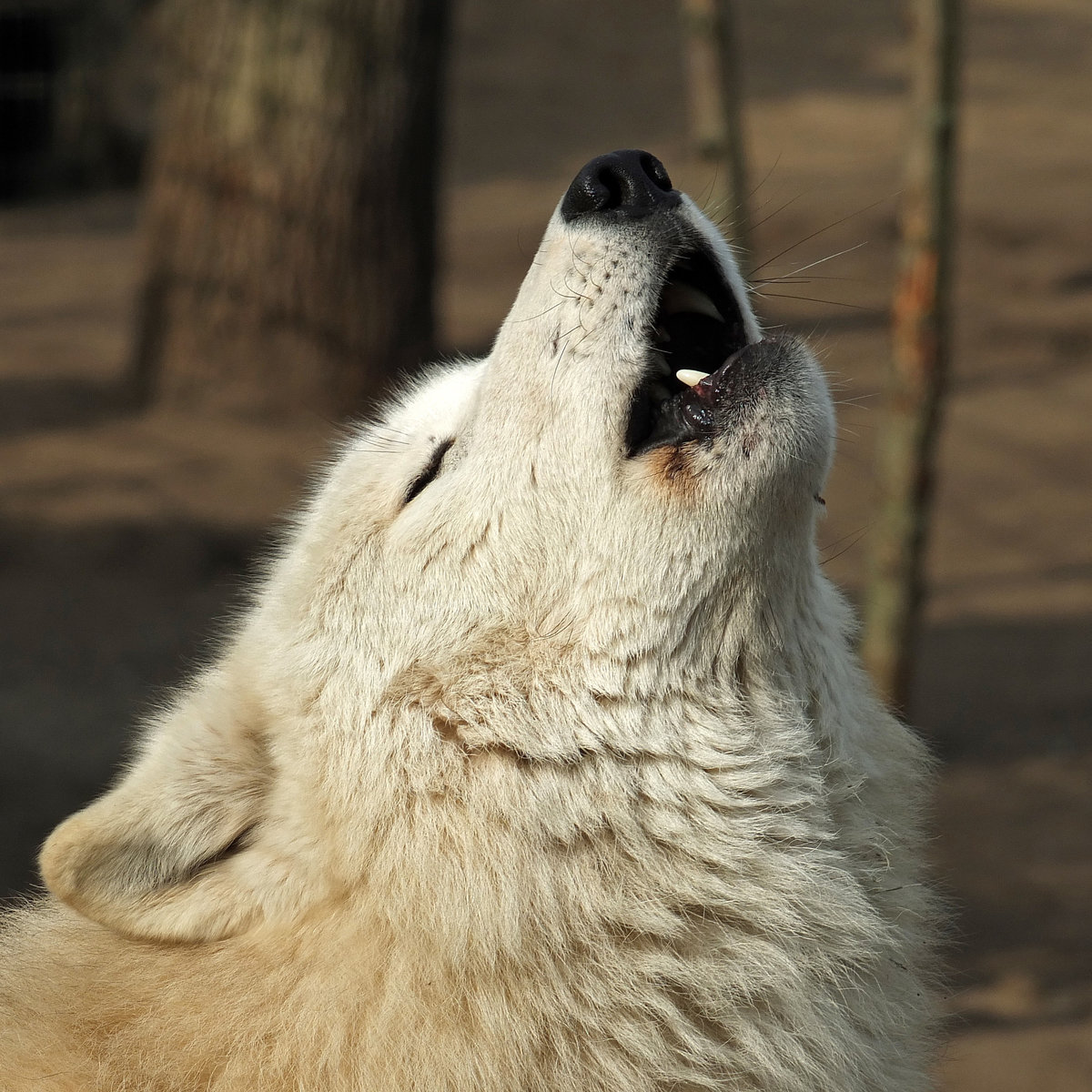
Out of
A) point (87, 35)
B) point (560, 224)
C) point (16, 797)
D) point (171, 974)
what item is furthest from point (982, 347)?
point (87, 35)

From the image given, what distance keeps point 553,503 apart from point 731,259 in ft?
2.21

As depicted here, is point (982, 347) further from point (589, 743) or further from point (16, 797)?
point (589, 743)

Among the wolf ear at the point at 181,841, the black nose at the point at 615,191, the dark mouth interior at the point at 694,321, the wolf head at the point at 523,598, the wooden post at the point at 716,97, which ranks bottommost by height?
the wolf ear at the point at 181,841

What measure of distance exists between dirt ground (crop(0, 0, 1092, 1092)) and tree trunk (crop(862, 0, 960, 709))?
604 millimetres

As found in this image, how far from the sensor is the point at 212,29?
879cm

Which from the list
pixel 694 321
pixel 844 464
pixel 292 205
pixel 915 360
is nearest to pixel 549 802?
pixel 694 321

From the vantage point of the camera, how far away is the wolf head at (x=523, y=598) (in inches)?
91.4

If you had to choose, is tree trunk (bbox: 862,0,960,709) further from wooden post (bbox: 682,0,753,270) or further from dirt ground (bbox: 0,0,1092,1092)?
wooden post (bbox: 682,0,753,270)

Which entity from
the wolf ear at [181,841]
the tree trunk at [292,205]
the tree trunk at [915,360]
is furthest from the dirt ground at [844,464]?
the wolf ear at [181,841]

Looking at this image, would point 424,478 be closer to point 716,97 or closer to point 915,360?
point 915,360

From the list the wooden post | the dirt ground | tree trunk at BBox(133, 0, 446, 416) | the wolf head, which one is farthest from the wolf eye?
tree trunk at BBox(133, 0, 446, 416)

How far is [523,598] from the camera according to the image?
2383 millimetres

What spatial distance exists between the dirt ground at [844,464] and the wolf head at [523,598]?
74 centimetres

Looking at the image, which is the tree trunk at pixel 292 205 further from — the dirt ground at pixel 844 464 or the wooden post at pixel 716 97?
the wooden post at pixel 716 97
